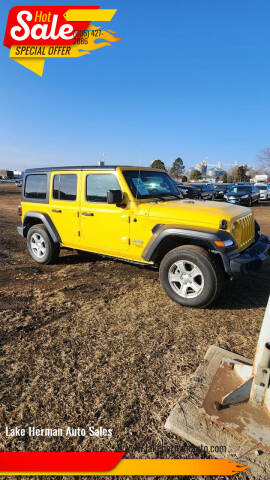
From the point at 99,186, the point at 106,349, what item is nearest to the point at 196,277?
the point at 106,349

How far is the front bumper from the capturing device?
306cm

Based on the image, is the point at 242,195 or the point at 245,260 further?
the point at 242,195

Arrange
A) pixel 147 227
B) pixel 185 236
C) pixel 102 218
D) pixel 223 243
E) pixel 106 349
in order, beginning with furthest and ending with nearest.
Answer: pixel 102 218, pixel 147 227, pixel 185 236, pixel 223 243, pixel 106 349

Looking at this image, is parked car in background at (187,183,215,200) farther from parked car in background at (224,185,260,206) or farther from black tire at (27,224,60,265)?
black tire at (27,224,60,265)

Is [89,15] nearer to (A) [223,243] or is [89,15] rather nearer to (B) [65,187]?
Result: (B) [65,187]

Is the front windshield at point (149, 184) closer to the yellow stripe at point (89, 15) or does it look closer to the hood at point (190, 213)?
the hood at point (190, 213)

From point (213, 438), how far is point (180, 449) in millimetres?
237

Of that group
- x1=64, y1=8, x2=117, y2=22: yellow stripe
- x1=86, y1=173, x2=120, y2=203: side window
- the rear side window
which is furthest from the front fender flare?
x1=64, y1=8, x2=117, y2=22: yellow stripe

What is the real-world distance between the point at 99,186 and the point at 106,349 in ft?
8.54

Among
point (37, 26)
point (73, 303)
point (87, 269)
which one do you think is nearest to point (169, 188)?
point (87, 269)

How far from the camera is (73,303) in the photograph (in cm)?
360

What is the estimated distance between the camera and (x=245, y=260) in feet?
10.3

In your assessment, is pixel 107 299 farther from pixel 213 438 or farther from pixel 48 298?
pixel 213 438

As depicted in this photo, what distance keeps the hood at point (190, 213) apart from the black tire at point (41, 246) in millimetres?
2242
